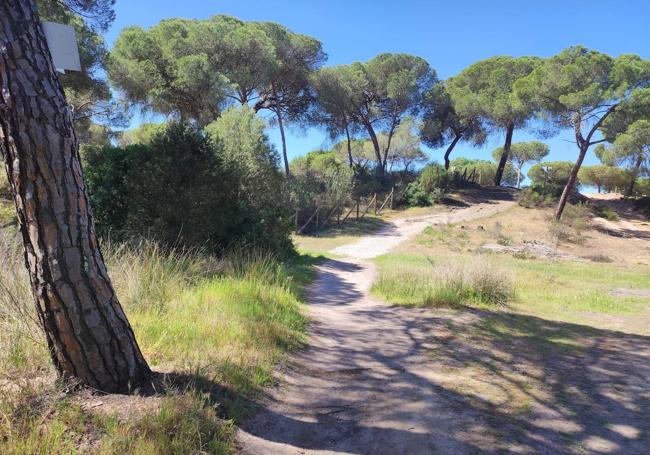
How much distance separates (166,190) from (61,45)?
5891 millimetres

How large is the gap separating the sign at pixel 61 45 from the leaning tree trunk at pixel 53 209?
0.07 metres

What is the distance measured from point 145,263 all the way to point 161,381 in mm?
2965

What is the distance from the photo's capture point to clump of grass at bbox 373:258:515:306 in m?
7.69

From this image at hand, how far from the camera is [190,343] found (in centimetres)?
371

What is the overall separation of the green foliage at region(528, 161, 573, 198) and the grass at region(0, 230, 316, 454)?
2970 cm

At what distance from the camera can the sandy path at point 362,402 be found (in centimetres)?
272

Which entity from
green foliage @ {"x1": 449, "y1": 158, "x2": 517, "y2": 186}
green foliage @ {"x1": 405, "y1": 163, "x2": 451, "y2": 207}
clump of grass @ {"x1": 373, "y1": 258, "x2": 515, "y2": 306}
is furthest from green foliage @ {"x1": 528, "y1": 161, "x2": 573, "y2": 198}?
clump of grass @ {"x1": 373, "y1": 258, "x2": 515, "y2": 306}

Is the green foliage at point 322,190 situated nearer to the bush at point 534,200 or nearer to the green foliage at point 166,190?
the bush at point 534,200

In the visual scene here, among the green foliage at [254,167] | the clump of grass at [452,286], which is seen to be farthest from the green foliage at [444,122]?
the clump of grass at [452,286]

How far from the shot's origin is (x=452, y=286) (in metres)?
7.96

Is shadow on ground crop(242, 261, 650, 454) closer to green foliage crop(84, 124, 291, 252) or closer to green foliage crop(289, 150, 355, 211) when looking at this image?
green foliage crop(84, 124, 291, 252)

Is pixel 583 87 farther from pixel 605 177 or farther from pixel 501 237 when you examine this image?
pixel 605 177

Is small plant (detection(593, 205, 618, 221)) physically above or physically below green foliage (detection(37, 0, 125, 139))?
below

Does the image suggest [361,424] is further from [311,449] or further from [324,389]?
[324,389]
